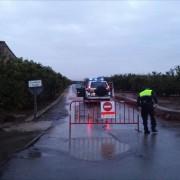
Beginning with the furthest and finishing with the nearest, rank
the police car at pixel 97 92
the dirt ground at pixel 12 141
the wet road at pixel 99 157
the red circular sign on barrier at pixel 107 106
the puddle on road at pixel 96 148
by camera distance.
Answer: the police car at pixel 97 92 < the red circular sign on barrier at pixel 107 106 < the dirt ground at pixel 12 141 < the puddle on road at pixel 96 148 < the wet road at pixel 99 157

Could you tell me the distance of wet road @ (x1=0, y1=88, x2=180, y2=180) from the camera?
393 inches

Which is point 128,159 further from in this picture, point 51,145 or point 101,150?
point 51,145

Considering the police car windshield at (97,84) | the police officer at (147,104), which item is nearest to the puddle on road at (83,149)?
the police officer at (147,104)

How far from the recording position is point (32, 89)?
2353 centimetres

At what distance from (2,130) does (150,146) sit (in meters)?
6.21

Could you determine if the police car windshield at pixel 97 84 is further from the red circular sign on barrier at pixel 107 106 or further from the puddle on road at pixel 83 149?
the puddle on road at pixel 83 149

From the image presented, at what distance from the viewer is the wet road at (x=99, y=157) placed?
393 inches

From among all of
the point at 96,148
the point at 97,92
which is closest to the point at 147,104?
the point at 96,148

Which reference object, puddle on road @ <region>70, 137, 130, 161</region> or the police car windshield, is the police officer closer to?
puddle on road @ <region>70, 137, 130, 161</region>

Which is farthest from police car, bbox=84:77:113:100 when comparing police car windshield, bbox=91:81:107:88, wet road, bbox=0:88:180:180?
wet road, bbox=0:88:180:180

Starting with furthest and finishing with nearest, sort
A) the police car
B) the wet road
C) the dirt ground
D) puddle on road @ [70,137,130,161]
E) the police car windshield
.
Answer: the police car windshield, the police car, the dirt ground, puddle on road @ [70,137,130,161], the wet road

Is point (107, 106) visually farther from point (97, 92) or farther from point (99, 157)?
point (97, 92)

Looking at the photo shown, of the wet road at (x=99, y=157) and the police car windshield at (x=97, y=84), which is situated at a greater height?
the police car windshield at (x=97, y=84)

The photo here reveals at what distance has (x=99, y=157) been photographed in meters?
12.2
